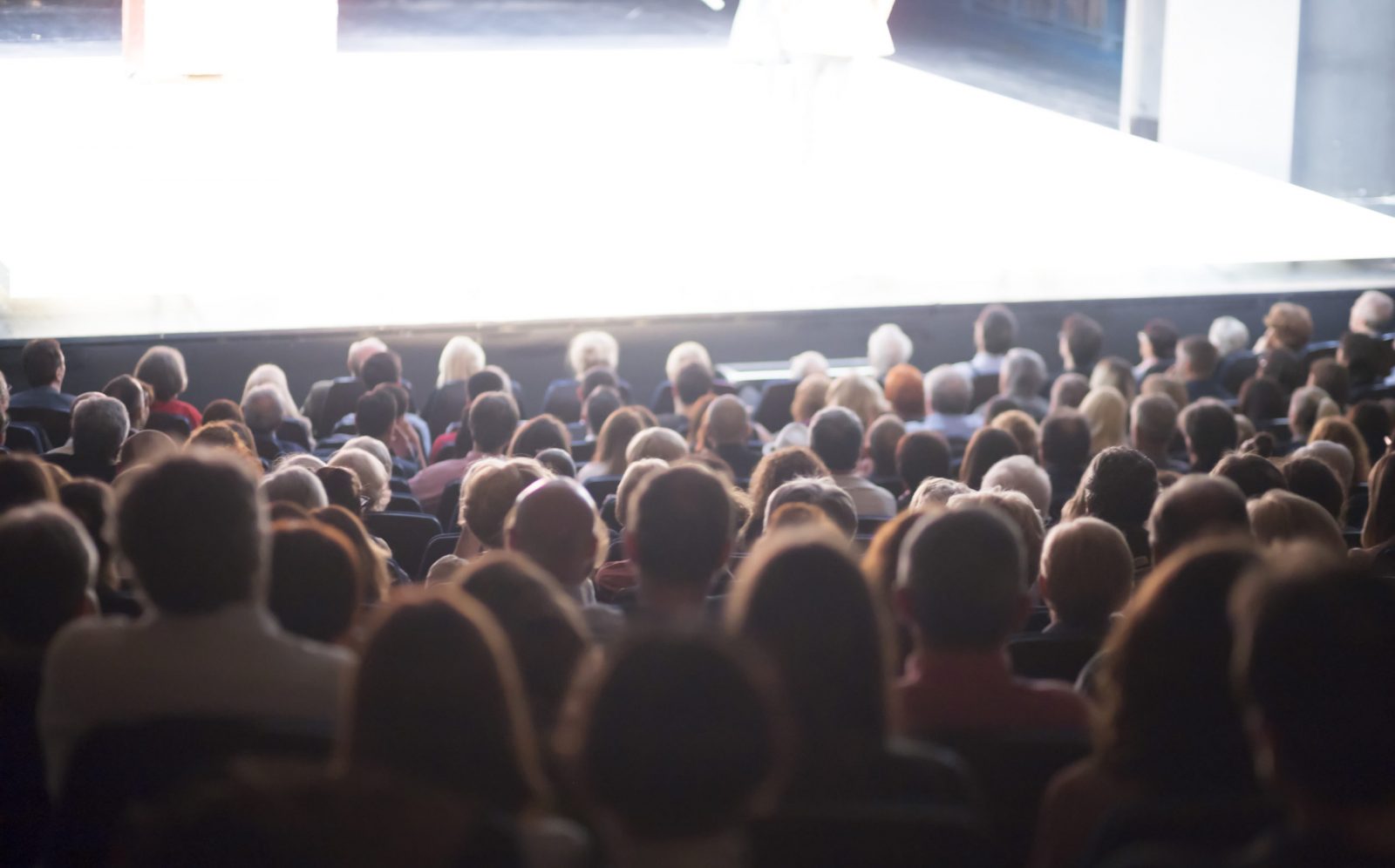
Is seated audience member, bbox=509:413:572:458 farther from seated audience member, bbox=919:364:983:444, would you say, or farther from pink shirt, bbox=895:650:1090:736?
pink shirt, bbox=895:650:1090:736

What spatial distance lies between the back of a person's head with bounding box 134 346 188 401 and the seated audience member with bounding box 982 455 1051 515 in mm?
3327

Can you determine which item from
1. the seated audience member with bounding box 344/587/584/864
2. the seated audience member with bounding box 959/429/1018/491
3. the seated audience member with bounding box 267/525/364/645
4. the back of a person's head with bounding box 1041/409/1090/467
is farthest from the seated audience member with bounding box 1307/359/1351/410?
the seated audience member with bounding box 344/587/584/864

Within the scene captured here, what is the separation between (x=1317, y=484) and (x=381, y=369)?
3720 mm

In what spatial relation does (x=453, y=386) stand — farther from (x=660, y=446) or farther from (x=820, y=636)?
(x=820, y=636)

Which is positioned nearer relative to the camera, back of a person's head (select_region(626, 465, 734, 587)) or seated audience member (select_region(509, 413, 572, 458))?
back of a person's head (select_region(626, 465, 734, 587))

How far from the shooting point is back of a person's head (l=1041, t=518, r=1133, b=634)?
264cm

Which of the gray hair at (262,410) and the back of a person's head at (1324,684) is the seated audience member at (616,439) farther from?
the back of a person's head at (1324,684)

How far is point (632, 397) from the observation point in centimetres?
818

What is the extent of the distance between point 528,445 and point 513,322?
314 cm

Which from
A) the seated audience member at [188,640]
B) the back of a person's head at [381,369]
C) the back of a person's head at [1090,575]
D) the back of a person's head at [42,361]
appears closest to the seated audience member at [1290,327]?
the back of a person's head at [381,369]

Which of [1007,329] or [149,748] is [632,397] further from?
[149,748]

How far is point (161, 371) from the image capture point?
18.7 ft

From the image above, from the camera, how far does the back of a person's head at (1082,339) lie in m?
6.94

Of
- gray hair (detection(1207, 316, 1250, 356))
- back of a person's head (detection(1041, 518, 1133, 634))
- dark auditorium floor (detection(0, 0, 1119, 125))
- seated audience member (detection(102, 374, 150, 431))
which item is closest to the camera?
back of a person's head (detection(1041, 518, 1133, 634))
